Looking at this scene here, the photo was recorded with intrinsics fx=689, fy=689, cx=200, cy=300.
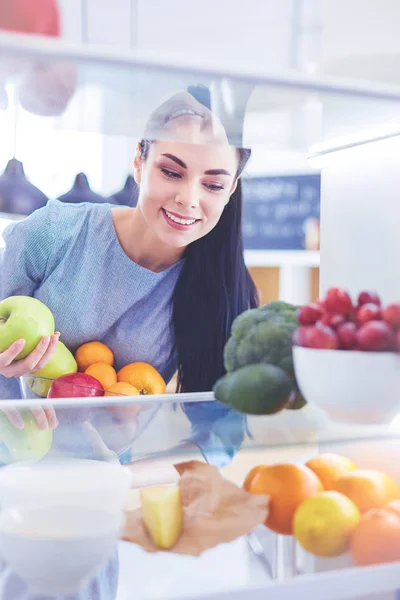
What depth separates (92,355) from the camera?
1307mm

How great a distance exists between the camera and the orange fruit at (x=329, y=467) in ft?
2.04

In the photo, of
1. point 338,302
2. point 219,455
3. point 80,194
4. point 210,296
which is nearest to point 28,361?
point 210,296

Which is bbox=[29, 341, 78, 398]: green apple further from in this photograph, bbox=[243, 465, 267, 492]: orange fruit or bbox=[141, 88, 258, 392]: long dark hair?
bbox=[243, 465, 267, 492]: orange fruit

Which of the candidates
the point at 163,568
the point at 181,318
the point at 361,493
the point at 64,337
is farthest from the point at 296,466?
the point at 64,337

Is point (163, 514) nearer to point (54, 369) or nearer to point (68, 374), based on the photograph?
point (68, 374)

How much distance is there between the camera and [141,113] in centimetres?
65

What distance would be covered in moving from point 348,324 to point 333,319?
0.02m

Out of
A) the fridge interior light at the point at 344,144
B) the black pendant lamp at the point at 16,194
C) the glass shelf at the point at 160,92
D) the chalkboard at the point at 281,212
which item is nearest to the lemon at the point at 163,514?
the glass shelf at the point at 160,92

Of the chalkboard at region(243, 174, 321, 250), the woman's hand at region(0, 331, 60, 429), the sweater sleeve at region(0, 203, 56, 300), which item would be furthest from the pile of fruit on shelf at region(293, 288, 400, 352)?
the chalkboard at region(243, 174, 321, 250)

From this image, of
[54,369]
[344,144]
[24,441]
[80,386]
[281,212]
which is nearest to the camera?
[24,441]

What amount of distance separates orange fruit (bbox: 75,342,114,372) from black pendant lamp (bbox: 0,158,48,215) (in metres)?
1.17

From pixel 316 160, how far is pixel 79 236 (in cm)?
84

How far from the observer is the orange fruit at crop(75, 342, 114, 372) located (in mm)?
1239

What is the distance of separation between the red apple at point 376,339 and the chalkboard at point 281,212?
2878mm
